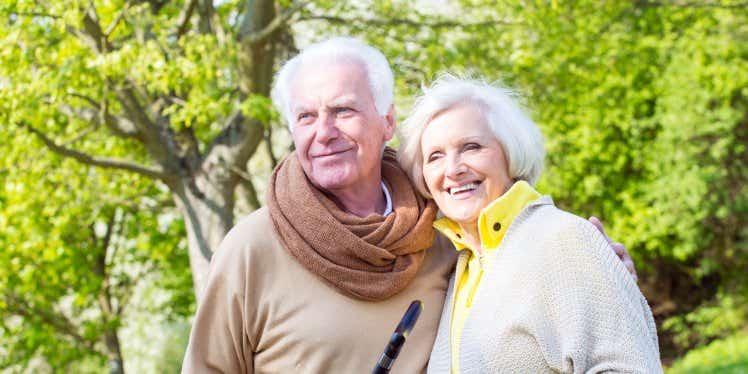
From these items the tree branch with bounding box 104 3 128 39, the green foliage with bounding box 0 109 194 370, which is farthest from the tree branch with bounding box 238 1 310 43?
the green foliage with bounding box 0 109 194 370

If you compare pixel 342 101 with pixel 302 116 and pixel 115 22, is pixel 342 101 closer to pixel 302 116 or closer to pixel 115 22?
pixel 302 116

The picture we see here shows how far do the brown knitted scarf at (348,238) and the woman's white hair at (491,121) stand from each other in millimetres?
185

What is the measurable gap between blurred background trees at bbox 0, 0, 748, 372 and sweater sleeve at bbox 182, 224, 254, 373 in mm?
984

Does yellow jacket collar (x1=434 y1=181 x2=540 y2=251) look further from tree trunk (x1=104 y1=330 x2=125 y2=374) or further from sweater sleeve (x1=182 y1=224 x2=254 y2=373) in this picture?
tree trunk (x1=104 y1=330 x2=125 y2=374)

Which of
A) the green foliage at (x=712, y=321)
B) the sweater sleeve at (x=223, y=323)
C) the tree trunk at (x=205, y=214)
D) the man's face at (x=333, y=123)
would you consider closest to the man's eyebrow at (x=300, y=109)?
the man's face at (x=333, y=123)

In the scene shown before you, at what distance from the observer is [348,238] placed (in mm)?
2627

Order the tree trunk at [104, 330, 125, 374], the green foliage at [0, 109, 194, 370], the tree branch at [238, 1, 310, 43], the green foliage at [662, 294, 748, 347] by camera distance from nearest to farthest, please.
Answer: the tree branch at [238, 1, 310, 43] → the green foliage at [0, 109, 194, 370] → the tree trunk at [104, 330, 125, 374] → the green foliage at [662, 294, 748, 347]

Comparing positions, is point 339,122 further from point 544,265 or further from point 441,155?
point 544,265

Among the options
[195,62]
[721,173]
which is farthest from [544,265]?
[721,173]

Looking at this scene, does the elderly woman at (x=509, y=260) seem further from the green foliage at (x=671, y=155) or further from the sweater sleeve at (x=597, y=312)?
the green foliage at (x=671, y=155)

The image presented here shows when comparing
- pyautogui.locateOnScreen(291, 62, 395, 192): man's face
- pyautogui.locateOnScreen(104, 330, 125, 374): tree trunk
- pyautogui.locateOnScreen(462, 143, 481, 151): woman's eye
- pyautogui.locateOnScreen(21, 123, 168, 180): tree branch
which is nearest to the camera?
pyautogui.locateOnScreen(462, 143, 481, 151): woman's eye

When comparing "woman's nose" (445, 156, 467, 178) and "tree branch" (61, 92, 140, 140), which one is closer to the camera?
"woman's nose" (445, 156, 467, 178)

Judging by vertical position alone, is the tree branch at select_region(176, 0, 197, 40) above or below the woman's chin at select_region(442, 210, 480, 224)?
above

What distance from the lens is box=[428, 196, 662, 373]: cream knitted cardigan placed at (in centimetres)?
220
